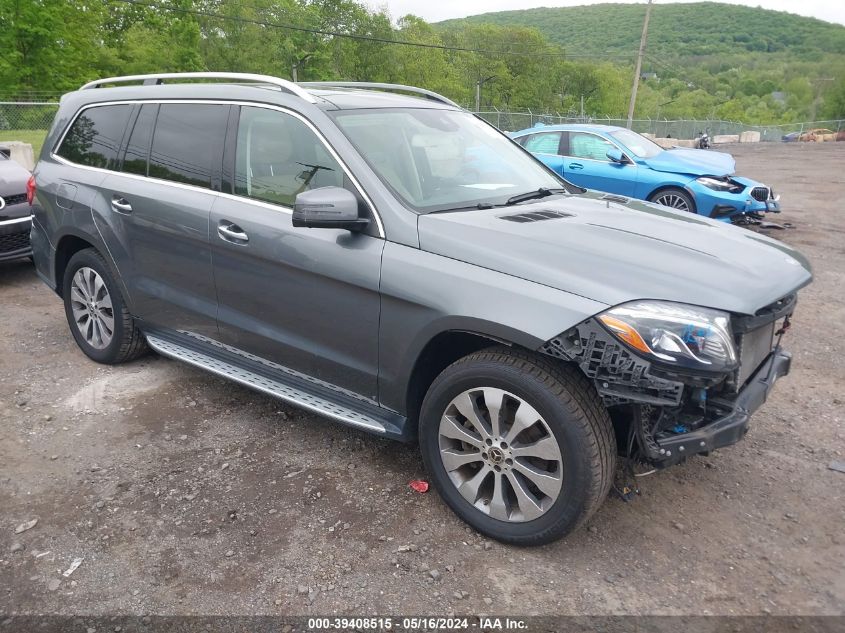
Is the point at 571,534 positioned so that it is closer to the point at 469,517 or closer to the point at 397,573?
the point at 469,517

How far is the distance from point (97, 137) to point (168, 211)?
3.69 ft

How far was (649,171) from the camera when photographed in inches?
378

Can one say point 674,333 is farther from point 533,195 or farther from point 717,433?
point 533,195

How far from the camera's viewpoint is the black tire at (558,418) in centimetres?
246

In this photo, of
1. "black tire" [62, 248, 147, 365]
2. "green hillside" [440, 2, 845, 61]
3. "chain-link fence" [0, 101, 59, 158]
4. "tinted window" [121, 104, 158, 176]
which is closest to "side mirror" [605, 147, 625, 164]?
"tinted window" [121, 104, 158, 176]

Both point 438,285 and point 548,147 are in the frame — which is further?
point 548,147

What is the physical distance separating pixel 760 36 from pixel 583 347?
149 meters

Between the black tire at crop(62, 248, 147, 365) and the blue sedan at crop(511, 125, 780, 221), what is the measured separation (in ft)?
22.7

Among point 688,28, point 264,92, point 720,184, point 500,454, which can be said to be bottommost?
point 500,454

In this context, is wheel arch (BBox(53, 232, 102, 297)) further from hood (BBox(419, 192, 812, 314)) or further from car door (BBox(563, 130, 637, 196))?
car door (BBox(563, 130, 637, 196))

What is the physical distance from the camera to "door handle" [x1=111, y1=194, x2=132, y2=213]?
3.94 m

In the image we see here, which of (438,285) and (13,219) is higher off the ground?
(438,285)

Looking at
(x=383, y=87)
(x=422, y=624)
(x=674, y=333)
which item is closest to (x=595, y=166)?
(x=383, y=87)

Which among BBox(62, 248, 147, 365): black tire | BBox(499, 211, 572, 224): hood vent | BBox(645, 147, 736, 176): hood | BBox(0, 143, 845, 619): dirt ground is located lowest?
BBox(0, 143, 845, 619): dirt ground
